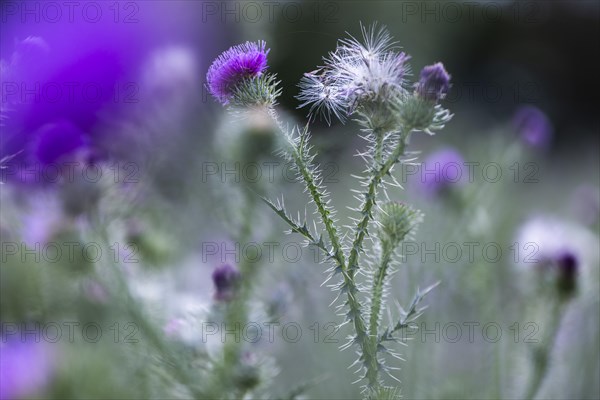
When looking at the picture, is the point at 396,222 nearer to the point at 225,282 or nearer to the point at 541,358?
the point at 225,282

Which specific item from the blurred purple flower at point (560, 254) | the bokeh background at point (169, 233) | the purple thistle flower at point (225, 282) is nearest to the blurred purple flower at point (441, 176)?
the bokeh background at point (169, 233)

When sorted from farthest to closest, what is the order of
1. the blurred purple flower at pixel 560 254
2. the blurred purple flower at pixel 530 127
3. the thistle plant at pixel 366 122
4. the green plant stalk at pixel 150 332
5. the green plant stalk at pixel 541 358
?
the blurred purple flower at pixel 530 127 → the blurred purple flower at pixel 560 254 → the green plant stalk at pixel 541 358 → the green plant stalk at pixel 150 332 → the thistle plant at pixel 366 122

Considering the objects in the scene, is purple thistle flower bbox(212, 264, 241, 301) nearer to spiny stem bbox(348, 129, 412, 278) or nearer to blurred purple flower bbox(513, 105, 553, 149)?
spiny stem bbox(348, 129, 412, 278)

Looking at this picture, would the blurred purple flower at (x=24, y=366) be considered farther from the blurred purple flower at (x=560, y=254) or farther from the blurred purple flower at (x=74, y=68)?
the blurred purple flower at (x=560, y=254)

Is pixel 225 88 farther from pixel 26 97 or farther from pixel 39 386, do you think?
pixel 39 386

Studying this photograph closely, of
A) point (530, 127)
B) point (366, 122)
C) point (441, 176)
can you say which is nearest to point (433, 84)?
point (366, 122)

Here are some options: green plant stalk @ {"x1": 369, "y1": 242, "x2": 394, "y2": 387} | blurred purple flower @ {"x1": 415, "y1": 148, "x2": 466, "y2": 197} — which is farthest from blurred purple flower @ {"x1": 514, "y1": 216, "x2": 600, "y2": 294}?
green plant stalk @ {"x1": 369, "y1": 242, "x2": 394, "y2": 387}
